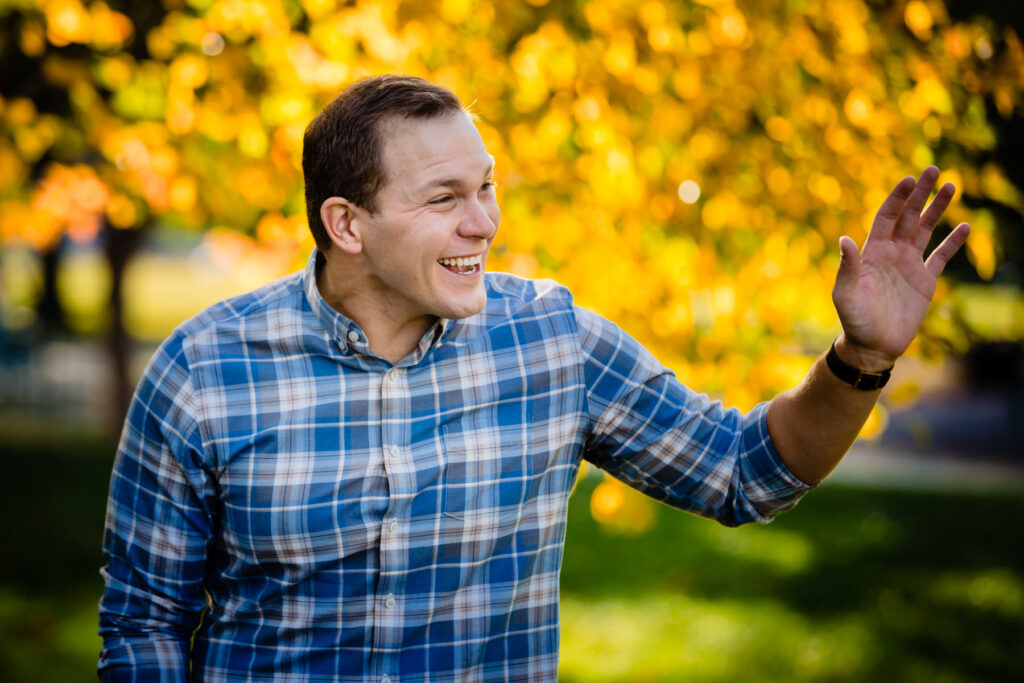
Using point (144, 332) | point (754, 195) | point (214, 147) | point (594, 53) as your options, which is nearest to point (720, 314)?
point (754, 195)

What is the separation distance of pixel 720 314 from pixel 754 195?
0.42 meters

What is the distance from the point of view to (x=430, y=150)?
6.01 ft

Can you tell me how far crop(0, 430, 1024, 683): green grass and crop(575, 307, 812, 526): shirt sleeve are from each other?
2803 millimetres

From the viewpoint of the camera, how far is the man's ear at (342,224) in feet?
6.19

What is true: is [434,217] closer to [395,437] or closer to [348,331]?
[348,331]

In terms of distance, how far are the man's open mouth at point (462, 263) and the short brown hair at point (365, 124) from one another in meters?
0.17

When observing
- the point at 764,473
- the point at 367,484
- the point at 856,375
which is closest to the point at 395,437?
the point at 367,484

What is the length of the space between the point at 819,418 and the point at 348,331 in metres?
0.90

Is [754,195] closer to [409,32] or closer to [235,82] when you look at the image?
[409,32]

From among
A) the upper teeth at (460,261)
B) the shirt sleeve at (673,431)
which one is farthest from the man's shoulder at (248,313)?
the shirt sleeve at (673,431)

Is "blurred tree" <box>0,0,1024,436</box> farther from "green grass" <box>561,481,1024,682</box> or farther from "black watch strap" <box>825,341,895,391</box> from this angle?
"green grass" <box>561,481,1024,682</box>

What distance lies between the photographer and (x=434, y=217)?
72.6 inches

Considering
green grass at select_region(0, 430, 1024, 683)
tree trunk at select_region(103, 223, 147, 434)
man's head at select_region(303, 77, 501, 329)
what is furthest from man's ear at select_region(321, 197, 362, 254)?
tree trunk at select_region(103, 223, 147, 434)

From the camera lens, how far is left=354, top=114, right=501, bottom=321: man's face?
183 cm
